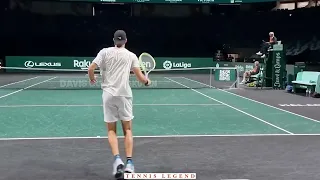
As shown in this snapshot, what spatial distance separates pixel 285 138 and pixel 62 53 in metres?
31.9

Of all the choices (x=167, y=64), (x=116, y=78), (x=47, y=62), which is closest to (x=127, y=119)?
(x=116, y=78)

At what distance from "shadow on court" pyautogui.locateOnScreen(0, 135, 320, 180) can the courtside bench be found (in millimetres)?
9035

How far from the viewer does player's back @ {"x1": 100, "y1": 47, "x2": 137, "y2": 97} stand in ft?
19.8

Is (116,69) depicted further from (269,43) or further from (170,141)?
(269,43)

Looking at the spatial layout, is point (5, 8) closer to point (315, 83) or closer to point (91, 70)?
point (315, 83)

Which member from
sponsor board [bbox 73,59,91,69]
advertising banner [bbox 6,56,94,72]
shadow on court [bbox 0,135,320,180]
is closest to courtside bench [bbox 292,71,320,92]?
shadow on court [bbox 0,135,320,180]

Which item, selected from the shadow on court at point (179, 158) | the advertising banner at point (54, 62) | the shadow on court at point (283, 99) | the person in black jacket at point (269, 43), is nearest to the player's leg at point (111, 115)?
the shadow on court at point (179, 158)

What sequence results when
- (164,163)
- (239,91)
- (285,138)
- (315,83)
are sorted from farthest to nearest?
(239,91) → (315,83) → (285,138) → (164,163)

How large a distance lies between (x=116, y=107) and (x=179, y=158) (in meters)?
1.57

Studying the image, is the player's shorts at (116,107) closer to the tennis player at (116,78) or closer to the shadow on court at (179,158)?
the tennis player at (116,78)

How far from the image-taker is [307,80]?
1825cm

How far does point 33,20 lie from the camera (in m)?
38.4

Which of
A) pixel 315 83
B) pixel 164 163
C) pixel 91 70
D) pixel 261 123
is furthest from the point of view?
pixel 315 83

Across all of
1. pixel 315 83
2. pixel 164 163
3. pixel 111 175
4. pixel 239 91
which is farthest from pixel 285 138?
pixel 239 91
